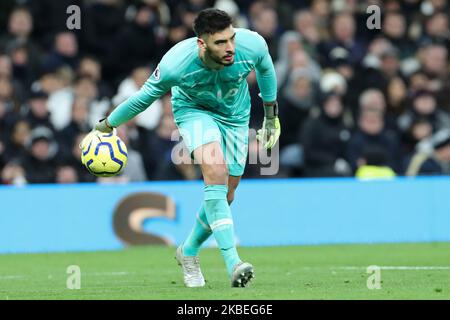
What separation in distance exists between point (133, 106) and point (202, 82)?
595 mm

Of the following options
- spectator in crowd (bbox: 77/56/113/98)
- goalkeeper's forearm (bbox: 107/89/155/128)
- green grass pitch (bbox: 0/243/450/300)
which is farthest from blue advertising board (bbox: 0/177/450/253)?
goalkeeper's forearm (bbox: 107/89/155/128)

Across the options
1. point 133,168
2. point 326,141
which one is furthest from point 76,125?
point 326,141

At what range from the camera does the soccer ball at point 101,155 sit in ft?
33.2

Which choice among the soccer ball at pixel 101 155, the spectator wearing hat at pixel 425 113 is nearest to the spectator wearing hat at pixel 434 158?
the spectator wearing hat at pixel 425 113

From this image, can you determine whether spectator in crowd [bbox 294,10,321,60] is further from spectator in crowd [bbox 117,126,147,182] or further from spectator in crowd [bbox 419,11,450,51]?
spectator in crowd [bbox 117,126,147,182]

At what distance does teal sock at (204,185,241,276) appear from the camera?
9.45 metres

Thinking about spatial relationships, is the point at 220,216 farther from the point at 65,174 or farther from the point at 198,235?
the point at 65,174

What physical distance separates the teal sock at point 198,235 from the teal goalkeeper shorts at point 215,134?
0.46 meters

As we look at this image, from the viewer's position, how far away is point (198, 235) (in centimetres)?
1034

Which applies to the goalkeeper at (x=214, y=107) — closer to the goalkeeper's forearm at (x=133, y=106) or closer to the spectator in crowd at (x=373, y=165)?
the goalkeeper's forearm at (x=133, y=106)

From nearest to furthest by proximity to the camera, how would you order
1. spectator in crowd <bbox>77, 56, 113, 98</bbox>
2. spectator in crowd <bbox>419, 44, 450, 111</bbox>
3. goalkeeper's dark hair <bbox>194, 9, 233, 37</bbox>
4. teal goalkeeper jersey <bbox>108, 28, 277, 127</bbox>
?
goalkeeper's dark hair <bbox>194, 9, 233, 37</bbox> → teal goalkeeper jersey <bbox>108, 28, 277, 127</bbox> → spectator in crowd <bbox>77, 56, 113, 98</bbox> → spectator in crowd <bbox>419, 44, 450, 111</bbox>

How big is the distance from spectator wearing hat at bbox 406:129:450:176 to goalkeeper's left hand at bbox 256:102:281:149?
6.73m

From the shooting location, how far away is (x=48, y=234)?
607 inches

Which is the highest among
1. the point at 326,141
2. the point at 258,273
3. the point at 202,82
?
the point at 202,82
